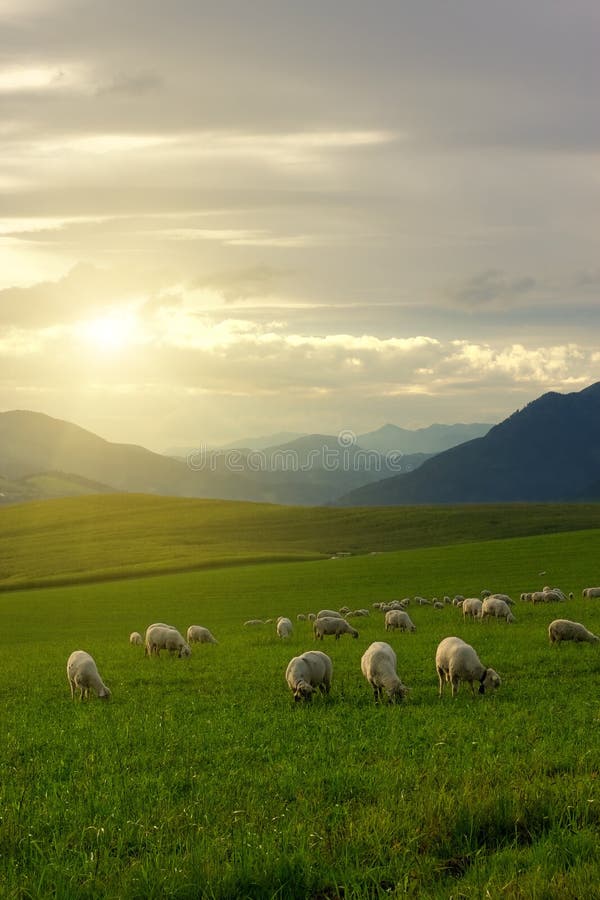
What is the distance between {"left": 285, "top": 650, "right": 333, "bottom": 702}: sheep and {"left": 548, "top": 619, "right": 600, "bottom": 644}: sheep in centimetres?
1083

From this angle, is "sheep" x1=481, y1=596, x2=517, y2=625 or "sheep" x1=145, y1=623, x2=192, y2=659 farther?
"sheep" x1=481, y1=596, x2=517, y2=625

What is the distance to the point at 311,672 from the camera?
1973 centimetres

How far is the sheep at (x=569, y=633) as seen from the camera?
2703 centimetres

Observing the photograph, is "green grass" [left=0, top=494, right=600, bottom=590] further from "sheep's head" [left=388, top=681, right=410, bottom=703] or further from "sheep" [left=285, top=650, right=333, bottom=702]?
"sheep's head" [left=388, top=681, right=410, bottom=703]

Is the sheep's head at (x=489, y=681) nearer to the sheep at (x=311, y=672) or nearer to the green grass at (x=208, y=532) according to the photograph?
the sheep at (x=311, y=672)

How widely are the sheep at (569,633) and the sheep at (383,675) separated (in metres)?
9.93

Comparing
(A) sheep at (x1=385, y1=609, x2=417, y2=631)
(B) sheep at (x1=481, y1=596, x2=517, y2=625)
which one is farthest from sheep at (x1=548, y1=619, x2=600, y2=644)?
(A) sheep at (x1=385, y1=609, x2=417, y2=631)

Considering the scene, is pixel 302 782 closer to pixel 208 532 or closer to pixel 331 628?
pixel 331 628

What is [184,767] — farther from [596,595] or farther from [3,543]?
[3,543]

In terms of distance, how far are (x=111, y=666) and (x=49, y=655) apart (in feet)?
21.6

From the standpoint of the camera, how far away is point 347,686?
21.1 metres

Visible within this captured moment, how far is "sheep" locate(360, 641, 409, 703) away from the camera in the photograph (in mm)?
18531

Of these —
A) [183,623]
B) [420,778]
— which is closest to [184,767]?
[420,778]

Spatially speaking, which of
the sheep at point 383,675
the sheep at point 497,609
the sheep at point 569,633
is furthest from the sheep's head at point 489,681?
the sheep at point 497,609
